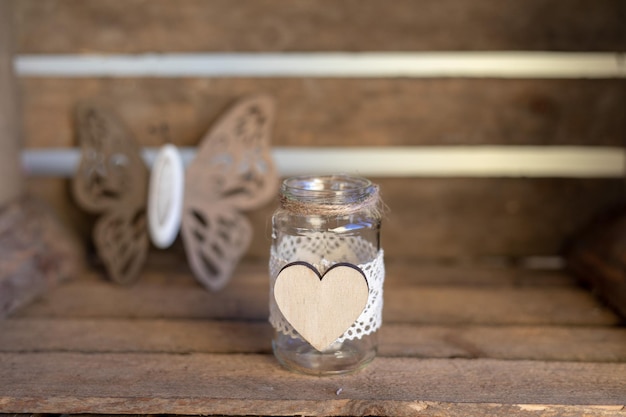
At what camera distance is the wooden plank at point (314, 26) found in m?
1.06

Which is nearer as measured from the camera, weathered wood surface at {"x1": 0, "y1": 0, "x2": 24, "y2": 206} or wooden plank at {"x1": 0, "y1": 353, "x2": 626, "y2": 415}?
wooden plank at {"x1": 0, "y1": 353, "x2": 626, "y2": 415}

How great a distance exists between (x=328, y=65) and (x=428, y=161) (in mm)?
255

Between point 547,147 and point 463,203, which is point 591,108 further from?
point 463,203

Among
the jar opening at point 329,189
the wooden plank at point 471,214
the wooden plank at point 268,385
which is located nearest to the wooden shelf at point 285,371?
the wooden plank at point 268,385

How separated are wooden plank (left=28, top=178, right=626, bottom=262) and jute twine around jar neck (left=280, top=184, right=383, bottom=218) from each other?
1.33 ft

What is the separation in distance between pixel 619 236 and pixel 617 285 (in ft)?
0.32

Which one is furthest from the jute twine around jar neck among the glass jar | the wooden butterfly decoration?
the wooden butterfly decoration

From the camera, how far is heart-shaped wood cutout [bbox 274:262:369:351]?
677 millimetres

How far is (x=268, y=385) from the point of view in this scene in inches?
27.0

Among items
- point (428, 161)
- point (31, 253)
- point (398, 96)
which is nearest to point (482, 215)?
Answer: point (428, 161)

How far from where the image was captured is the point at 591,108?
109cm

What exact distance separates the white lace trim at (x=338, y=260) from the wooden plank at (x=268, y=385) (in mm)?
49

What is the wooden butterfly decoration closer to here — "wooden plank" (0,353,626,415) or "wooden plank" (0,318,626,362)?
"wooden plank" (0,318,626,362)

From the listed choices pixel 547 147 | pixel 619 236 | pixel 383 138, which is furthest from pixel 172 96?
pixel 619 236
